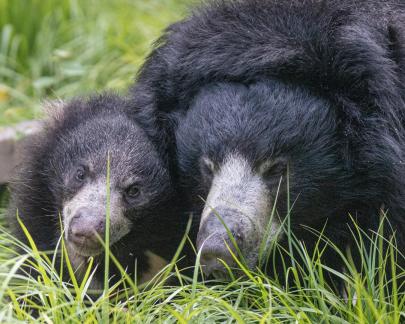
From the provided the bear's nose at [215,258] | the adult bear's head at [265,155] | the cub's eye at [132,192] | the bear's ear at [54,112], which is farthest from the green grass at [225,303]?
the bear's ear at [54,112]

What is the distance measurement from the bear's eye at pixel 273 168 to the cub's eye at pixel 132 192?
0.83 m

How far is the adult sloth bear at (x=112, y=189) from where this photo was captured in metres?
4.72

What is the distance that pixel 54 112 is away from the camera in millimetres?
5332

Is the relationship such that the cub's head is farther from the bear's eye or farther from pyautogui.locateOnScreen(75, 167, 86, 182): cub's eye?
the bear's eye

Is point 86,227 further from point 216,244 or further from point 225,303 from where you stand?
point 225,303

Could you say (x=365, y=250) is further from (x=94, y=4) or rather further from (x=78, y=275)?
(x=94, y=4)

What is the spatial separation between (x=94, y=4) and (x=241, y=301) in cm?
490

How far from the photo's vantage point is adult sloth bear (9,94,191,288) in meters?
4.72

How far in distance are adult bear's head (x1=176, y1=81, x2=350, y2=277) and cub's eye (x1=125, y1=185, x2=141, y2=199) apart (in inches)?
17.9

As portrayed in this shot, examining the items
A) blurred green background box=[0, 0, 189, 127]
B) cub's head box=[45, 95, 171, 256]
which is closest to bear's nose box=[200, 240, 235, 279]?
cub's head box=[45, 95, 171, 256]

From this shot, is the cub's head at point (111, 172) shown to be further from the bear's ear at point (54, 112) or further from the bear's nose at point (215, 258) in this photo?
the bear's nose at point (215, 258)

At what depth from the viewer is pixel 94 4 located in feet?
27.5

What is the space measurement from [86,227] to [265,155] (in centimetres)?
94

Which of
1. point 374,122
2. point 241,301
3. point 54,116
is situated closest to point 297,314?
point 241,301
